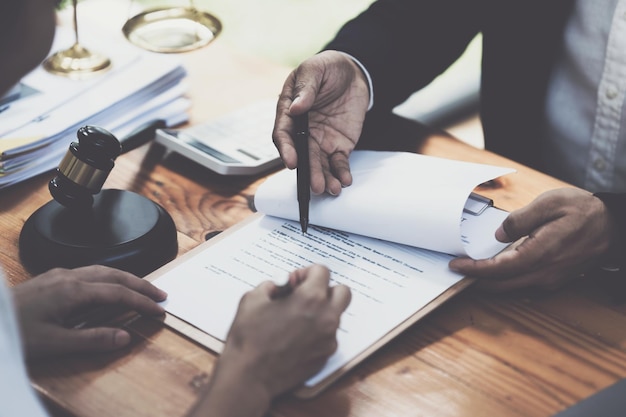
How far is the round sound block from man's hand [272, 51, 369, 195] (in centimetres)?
20

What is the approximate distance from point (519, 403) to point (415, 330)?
0.15m

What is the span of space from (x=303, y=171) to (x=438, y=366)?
342 millimetres

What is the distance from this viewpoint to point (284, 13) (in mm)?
3111

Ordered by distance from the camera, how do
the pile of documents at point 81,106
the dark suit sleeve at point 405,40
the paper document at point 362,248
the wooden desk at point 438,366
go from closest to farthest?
1. the wooden desk at point 438,366
2. the paper document at point 362,248
3. the pile of documents at point 81,106
4. the dark suit sleeve at point 405,40

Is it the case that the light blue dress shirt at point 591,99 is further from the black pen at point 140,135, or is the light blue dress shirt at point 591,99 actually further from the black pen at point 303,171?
the black pen at point 140,135

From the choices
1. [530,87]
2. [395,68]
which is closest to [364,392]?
[395,68]

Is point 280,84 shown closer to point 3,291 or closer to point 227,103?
point 227,103

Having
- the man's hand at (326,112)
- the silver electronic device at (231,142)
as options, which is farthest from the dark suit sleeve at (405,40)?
the silver electronic device at (231,142)

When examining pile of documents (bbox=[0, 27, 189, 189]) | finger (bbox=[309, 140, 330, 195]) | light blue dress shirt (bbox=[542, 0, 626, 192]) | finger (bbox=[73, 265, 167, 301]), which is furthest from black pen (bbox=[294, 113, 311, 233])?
light blue dress shirt (bbox=[542, 0, 626, 192])

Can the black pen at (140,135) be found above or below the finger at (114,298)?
below

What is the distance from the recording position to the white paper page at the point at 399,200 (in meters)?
0.95

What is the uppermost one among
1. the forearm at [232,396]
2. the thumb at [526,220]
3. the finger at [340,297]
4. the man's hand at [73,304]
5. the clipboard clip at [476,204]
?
the thumb at [526,220]

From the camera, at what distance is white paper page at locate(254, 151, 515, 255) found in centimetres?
95

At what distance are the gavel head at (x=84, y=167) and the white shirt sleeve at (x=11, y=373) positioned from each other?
12.9 inches
